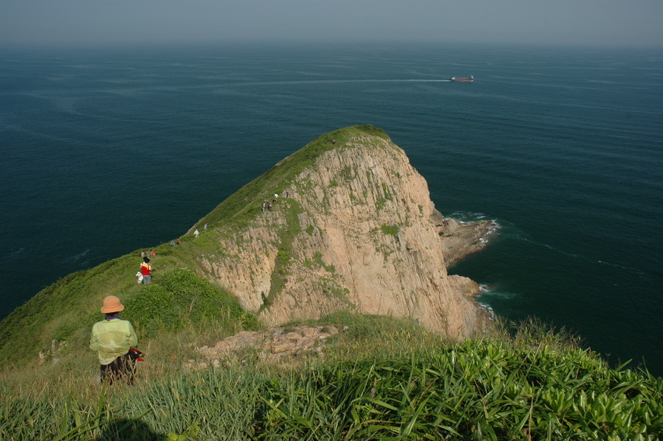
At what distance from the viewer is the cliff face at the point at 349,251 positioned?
26.5 m

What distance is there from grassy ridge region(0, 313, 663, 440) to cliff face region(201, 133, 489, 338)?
17.1 meters

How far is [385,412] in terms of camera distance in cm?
438

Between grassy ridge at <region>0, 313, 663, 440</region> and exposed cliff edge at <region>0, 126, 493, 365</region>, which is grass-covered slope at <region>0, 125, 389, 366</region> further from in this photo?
grassy ridge at <region>0, 313, 663, 440</region>

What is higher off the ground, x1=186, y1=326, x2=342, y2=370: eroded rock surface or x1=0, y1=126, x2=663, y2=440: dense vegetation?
x1=0, y1=126, x2=663, y2=440: dense vegetation

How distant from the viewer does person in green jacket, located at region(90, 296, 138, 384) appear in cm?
748

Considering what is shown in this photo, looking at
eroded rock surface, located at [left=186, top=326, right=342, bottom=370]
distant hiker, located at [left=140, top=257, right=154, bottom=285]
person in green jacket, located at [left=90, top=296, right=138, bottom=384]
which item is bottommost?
Result: distant hiker, located at [left=140, top=257, right=154, bottom=285]

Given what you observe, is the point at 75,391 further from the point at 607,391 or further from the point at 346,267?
the point at 346,267

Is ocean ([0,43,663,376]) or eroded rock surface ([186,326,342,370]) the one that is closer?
eroded rock surface ([186,326,342,370])

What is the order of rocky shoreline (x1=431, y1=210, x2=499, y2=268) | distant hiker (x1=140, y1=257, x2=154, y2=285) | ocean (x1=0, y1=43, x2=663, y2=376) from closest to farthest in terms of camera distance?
distant hiker (x1=140, y1=257, x2=154, y2=285) < ocean (x1=0, y1=43, x2=663, y2=376) < rocky shoreline (x1=431, y1=210, x2=499, y2=268)

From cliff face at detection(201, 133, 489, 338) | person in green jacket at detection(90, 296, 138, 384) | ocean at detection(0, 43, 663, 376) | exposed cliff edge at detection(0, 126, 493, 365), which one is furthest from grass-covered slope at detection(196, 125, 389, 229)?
person in green jacket at detection(90, 296, 138, 384)

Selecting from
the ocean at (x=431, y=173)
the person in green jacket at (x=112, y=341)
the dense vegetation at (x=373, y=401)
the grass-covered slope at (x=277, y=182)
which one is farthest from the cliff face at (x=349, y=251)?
the dense vegetation at (x=373, y=401)

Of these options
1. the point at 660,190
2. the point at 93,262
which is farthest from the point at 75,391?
the point at 660,190

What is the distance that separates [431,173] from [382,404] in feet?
232

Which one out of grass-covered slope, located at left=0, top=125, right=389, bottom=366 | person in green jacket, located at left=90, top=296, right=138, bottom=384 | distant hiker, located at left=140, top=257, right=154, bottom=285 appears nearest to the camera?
person in green jacket, located at left=90, top=296, right=138, bottom=384
